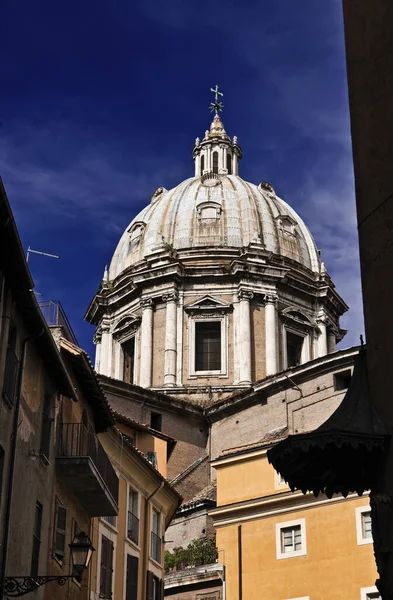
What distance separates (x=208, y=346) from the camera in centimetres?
5853

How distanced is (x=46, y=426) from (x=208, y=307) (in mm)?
38290

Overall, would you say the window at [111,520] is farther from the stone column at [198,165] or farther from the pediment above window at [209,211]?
the stone column at [198,165]

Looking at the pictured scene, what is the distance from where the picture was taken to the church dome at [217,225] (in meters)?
62.0

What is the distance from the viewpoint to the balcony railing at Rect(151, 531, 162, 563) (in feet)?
96.9

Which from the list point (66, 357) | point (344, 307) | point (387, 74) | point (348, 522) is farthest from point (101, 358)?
point (387, 74)

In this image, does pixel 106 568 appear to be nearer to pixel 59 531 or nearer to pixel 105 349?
pixel 59 531

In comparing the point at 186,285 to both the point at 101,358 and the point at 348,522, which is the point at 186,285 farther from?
the point at 348,522

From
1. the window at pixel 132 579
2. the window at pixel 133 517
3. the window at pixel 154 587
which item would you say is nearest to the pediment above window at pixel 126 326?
the window at pixel 154 587

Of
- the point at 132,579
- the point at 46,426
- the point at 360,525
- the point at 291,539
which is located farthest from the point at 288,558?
the point at 46,426

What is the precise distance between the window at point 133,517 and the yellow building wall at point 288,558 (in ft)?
18.8

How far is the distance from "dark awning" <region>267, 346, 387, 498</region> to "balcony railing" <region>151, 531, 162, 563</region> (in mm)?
20503

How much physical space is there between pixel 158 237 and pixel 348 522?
1378 inches

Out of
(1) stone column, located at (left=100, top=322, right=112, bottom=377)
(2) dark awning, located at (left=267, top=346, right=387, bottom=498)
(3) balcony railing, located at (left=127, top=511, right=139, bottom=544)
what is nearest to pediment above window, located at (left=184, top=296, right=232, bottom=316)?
(1) stone column, located at (left=100, top=322, right=112, bottom=377)

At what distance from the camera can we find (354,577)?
1165 inches
